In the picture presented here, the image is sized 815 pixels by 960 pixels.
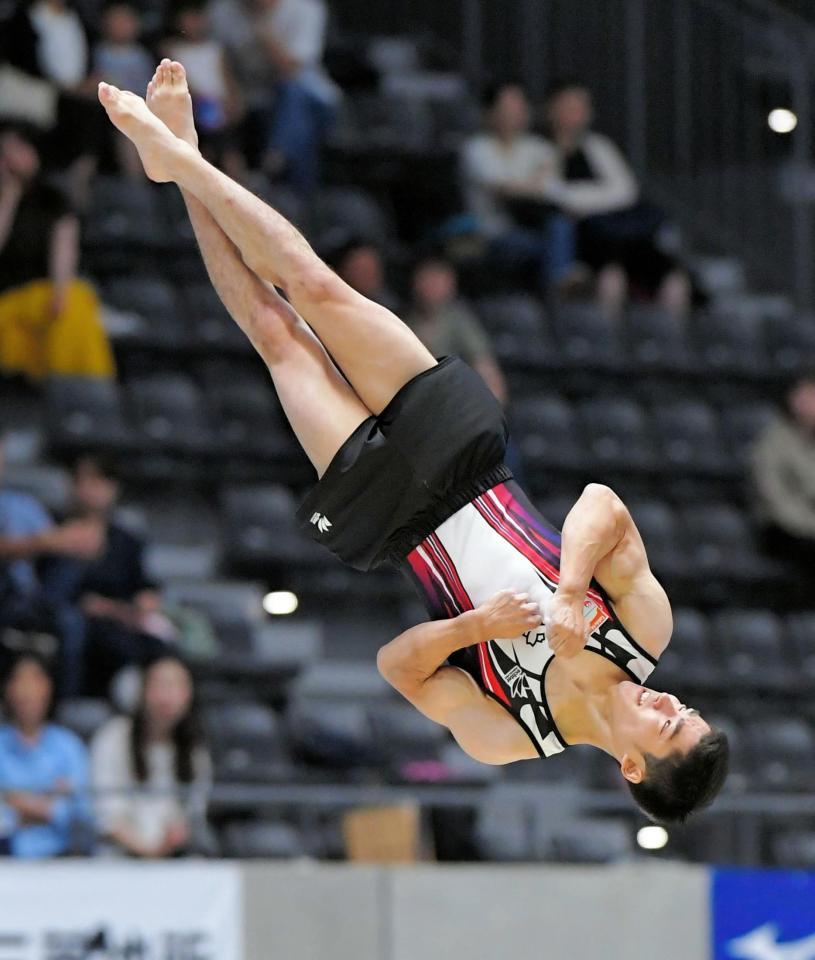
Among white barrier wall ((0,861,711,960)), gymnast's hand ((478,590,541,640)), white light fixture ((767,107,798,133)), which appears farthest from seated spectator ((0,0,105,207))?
gymnast's hand ((478,590,541,640))

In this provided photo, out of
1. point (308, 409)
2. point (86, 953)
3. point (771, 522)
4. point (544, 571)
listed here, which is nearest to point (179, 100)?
point (308, 409)

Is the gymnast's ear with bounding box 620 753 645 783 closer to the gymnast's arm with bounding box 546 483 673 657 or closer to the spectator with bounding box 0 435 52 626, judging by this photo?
the gymnast's arm with bounding box 546 483 673 657

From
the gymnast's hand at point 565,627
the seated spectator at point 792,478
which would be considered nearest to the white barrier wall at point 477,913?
the gymnast's hand at point 565,627

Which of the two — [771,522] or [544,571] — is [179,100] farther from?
[771,522]

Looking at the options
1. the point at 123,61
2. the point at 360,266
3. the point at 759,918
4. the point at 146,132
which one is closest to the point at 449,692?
the point at 146,132

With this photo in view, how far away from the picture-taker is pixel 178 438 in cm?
1218

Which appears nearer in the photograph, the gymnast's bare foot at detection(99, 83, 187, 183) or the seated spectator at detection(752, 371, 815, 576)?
the gymnast's bare foot at detection(99, 83, 187, 183)

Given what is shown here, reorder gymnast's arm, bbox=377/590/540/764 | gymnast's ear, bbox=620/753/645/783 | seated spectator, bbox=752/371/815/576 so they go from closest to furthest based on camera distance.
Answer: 1. gymnast's arm, bbox=377/590/540/764
2. gymnast's ear, bbox=620/753/645/783
3. seated spectator, bbox=752/371/815/576

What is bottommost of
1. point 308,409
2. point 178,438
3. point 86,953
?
point 86,953

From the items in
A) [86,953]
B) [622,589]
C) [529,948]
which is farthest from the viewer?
[529,948]

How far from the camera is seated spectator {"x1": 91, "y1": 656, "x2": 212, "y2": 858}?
31.4 ft

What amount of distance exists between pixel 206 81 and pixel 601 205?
9.90 feet

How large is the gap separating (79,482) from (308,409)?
14.2 feet

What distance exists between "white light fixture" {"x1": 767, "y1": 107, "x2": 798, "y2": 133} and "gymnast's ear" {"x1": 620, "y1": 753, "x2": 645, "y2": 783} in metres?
9.81
